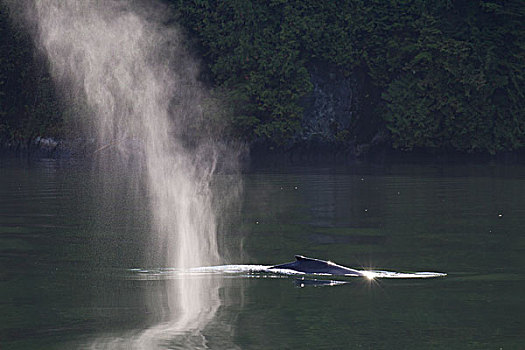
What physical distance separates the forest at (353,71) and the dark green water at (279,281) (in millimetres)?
32108

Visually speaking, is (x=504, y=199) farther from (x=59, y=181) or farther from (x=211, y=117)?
(x=211, y=117)

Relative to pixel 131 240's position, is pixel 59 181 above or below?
above

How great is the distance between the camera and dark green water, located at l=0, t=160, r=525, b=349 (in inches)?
509

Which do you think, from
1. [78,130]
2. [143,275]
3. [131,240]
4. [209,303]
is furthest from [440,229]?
[78,130]

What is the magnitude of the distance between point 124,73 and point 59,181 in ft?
93.3

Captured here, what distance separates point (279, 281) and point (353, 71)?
5674cm

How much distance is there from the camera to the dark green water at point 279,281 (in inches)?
509

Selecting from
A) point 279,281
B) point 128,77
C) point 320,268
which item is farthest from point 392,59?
point 279,281

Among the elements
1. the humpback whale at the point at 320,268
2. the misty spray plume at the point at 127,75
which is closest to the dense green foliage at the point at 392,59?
the misty spray plume at the point at 127,75

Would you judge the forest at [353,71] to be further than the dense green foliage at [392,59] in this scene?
Yes

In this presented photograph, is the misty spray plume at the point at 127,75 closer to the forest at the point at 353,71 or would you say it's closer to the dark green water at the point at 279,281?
the forest at the point at 353,71

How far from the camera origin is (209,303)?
49.5ft

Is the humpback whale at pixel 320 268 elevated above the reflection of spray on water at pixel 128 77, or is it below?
below

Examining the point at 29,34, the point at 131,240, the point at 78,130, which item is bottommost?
the point at 131,240
